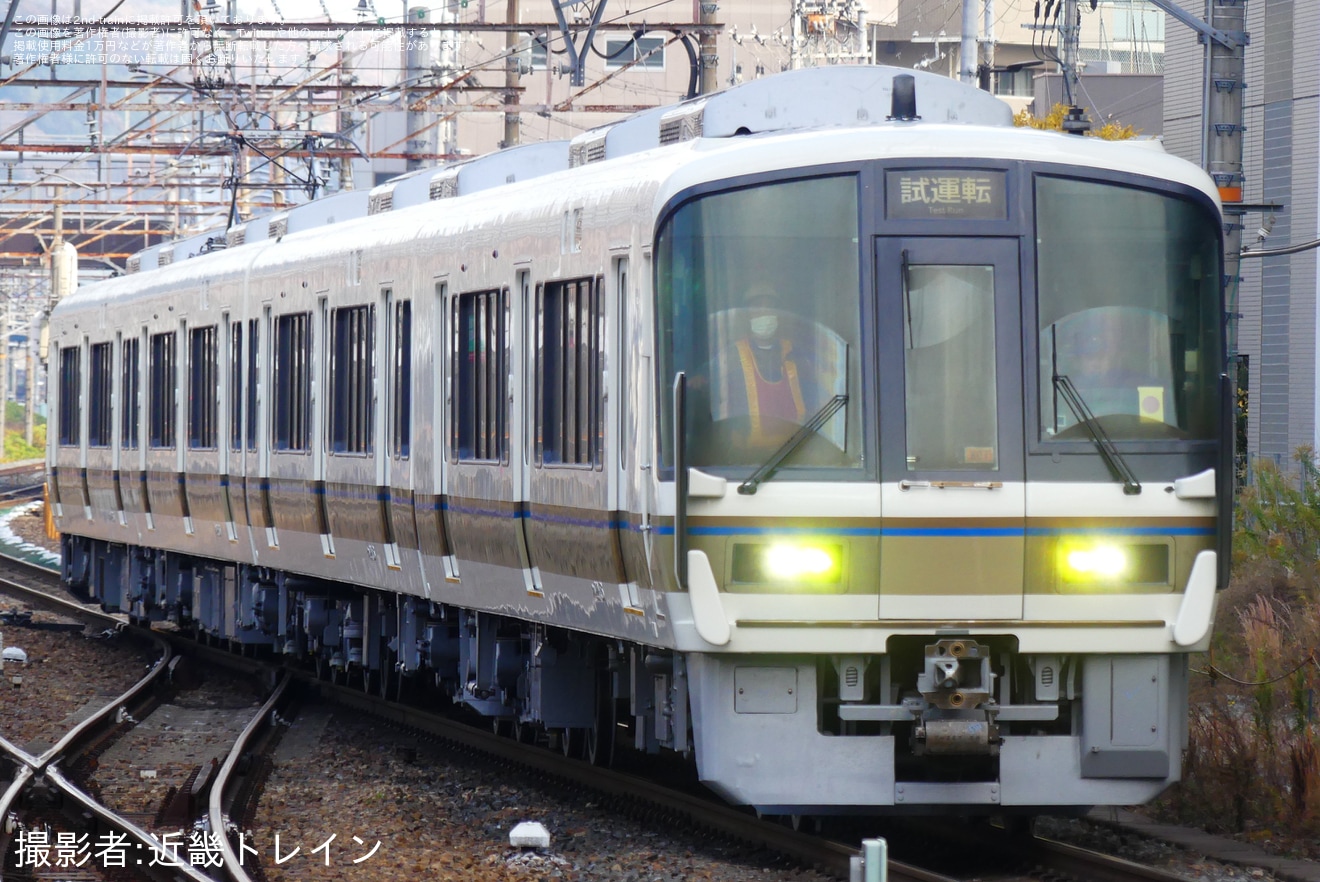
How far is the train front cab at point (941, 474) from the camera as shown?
852 centimetres

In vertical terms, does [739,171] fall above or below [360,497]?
above

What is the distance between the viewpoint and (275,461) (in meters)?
15.2

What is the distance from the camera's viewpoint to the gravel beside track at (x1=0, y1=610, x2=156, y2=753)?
585 inches

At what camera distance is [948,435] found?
28.0 ft

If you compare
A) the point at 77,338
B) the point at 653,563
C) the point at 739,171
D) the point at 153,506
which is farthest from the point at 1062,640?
the point at 77,338

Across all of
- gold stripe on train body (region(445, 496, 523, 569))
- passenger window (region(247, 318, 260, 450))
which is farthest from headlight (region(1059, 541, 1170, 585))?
passenger window (region(247, 318, 260, 450))

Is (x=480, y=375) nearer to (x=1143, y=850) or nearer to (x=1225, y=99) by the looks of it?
(x=1143, y=850)

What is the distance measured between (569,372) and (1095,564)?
2.67 metres

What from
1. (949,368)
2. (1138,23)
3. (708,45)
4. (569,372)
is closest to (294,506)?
(569,372)

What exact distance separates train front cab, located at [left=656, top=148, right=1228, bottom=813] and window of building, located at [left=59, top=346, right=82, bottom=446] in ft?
46.9

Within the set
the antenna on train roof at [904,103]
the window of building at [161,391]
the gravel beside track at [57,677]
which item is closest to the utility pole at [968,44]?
the window of building at [161,391]

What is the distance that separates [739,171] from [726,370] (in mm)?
771

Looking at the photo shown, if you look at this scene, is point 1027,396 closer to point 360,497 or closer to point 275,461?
point 360,497

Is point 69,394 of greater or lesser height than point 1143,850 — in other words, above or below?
above
